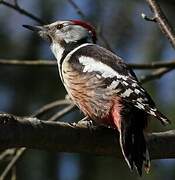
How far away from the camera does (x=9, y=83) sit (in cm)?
730

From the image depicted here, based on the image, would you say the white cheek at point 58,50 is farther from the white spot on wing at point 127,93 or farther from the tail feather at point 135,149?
the tail feather at point 135,149

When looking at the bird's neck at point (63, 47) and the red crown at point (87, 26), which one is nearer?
the bird's neck at point (63, 47)

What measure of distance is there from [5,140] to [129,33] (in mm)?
4862

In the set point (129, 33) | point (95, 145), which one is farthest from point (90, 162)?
point (95, 145)

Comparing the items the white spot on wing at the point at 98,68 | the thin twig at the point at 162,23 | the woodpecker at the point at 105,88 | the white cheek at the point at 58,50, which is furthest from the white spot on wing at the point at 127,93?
the white cheek at the point at 58,50

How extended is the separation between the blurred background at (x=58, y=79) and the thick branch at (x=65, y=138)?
3321 mm

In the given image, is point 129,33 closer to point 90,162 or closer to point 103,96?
point 90,162

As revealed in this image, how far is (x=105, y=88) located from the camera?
12.1 ft

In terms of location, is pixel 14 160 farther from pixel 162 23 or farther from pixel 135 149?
pixel 162 23

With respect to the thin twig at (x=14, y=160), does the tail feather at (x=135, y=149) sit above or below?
above

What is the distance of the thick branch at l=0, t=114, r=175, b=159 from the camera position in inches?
108

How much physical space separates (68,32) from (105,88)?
89 cm

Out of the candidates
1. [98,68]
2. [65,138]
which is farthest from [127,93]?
[65,138]

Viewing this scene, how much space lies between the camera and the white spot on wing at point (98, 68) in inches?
146
